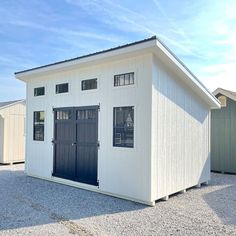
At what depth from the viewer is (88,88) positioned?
691 centimetres

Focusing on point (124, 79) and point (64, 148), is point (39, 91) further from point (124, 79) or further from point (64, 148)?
point (124, 79)

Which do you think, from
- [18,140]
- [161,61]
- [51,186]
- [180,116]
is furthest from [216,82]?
[18,140]

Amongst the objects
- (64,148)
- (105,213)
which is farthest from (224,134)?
(105,213)

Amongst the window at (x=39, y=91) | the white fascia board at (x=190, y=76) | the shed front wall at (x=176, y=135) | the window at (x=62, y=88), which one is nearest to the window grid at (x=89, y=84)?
the window at (x=62, y=88)

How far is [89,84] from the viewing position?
6910 mm

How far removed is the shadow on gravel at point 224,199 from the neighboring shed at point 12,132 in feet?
27.2

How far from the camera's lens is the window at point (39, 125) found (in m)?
8.35

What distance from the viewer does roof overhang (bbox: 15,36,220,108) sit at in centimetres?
544

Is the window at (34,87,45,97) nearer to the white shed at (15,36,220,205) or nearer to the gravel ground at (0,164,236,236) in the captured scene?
the white shed at (15,36,220,205)

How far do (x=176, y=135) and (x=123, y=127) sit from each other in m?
1.38

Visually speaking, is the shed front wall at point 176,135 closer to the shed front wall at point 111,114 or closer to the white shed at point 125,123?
the white shed at point 125,123

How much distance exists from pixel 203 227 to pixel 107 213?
1.70 metres

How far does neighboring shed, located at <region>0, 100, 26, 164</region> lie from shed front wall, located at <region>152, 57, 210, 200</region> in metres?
7.98

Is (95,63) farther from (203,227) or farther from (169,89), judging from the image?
(203,227)
